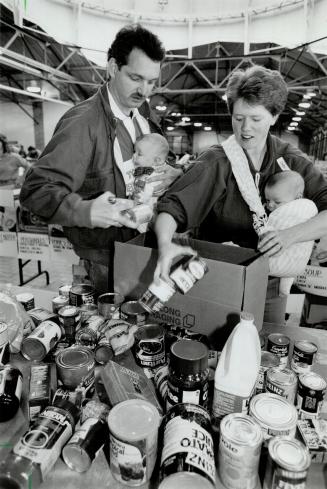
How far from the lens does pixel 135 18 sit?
23.4ft

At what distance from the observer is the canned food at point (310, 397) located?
1.07m

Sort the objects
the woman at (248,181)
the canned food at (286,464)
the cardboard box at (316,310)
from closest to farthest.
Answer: the canned food at (286,464) → the woman at (248,181) → the cardboard box at (316,310)

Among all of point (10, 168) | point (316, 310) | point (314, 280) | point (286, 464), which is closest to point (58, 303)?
point (286, 464)

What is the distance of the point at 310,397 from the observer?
1.07m

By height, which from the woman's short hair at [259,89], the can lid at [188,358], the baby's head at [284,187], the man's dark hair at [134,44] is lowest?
the can lid at [188,358]

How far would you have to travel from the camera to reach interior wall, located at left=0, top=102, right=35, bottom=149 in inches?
627

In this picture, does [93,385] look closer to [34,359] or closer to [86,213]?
[34,359]

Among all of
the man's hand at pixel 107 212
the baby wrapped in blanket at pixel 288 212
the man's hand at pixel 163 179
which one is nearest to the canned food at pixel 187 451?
the man's hand at pixel 107 212

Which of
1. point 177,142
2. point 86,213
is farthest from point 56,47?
point 177,142

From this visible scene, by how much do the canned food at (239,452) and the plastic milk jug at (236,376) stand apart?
0.09 meters

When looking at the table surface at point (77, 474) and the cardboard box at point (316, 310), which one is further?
the cardboard box at point (316, 310)

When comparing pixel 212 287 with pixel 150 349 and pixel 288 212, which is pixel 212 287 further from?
pixel 288 212

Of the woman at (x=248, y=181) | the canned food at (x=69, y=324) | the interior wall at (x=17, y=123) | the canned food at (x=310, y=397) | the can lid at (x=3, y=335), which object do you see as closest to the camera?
the canned food at (x=310, y=397)

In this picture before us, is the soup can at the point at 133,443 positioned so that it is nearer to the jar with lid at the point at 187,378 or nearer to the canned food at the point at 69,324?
the jar with lid at the point at 187,378
